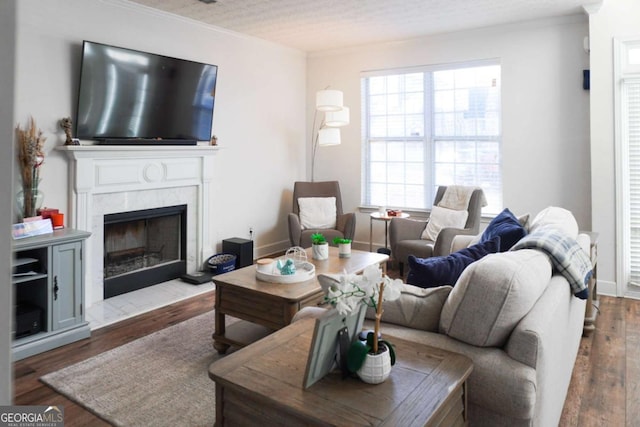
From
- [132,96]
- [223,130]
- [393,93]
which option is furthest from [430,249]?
[132,96]

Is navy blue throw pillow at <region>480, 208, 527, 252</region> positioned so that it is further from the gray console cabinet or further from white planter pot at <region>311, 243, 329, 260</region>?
the gray console cabinet

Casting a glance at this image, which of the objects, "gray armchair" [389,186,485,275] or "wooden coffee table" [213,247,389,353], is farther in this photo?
"gray armchair" [389,186,485,275]

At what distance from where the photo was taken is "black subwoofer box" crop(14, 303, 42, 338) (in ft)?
9.61

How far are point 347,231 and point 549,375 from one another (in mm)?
3768

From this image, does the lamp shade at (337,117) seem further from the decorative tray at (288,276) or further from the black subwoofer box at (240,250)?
the decorative tray at (288,276)

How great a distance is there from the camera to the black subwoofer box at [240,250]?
16.3ft

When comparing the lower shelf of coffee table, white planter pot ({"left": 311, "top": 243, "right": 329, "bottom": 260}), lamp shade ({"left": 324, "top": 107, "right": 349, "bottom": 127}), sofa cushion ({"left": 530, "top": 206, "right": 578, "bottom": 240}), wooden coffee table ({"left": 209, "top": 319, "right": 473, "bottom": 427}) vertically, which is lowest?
the lower shelf of coffee table

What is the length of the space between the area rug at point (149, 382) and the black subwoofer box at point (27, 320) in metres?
0.43

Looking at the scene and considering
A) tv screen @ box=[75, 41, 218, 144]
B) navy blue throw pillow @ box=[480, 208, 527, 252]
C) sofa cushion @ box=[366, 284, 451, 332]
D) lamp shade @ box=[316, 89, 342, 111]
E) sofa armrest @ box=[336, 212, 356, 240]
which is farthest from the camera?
sofa armrest @ box=[336, 212, 356, 240]

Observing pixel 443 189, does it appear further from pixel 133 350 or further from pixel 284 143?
pixel 133 350

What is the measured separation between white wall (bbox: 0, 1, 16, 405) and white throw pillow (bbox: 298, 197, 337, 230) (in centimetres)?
504

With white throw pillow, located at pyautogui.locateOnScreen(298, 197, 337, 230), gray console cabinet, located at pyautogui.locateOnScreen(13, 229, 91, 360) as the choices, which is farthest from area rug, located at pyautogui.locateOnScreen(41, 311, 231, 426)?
white throw pillow, located at pyautogui.locateOnScreen(298, 197, 337, 230)

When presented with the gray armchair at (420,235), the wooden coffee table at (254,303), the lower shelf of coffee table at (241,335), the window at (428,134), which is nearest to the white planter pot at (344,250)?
the wooden coffee table at (254,303)

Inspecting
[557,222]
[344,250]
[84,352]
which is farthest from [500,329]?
[84,352]
